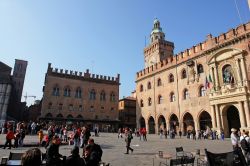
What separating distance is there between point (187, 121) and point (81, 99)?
830 inches

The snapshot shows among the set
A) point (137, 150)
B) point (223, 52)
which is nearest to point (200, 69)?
point (223, 52)

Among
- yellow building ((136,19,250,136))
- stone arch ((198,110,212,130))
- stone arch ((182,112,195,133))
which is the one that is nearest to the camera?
yellow building ((136,19,250,136))

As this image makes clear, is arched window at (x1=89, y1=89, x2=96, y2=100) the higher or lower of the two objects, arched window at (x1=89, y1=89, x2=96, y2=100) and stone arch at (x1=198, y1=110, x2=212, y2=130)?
the higher

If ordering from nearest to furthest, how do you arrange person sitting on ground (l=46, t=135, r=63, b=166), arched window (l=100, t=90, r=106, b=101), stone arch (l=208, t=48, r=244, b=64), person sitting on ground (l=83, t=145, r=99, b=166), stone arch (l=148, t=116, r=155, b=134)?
person sitting on ground (l=46, t=135, r=63, b=166)
person sitting on ground (l=83, t=145, r=99, b=166)
stone arch (l=208, t=48, r=244, b=64)
stone arch (l=148, t=116, r=155, b=134)
arched window (l=100, t=90, r=106, b=101)

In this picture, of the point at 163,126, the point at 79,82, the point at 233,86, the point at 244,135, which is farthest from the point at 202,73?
Answer: the point at 79,82

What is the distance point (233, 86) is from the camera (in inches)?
953

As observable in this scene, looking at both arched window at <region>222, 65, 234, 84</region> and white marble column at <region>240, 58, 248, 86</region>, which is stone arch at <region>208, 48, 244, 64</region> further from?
arched window at <region>222, 65, 234, 84</region>

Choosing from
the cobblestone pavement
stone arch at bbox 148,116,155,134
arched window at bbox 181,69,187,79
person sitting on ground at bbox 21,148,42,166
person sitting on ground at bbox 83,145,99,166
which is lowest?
the cobblestone pavement

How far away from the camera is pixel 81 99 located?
41.3m

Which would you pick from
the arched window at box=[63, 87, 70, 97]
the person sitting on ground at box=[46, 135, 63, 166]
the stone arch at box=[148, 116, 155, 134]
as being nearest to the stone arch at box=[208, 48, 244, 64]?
the stone arch at box=[148, 116, 155, 134]

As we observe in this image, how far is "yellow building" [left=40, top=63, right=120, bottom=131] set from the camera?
126ft

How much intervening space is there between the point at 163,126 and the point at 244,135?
2632 centimetres

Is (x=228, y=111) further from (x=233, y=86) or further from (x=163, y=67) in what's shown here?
(x=163, y=67)

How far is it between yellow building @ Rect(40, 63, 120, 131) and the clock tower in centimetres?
1105
